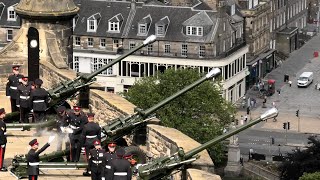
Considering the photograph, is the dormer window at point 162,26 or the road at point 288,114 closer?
the road at point 288,114

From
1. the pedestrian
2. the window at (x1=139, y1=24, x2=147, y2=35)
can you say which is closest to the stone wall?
the pedestrian

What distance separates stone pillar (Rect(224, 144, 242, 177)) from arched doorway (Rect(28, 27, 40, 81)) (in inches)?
3368

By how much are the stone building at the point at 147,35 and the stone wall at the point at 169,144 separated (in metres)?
116

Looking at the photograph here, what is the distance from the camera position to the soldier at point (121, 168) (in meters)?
27.9

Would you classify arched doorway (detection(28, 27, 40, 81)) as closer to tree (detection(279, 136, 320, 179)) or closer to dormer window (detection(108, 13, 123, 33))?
tree (detection(279, 136, 320, 179))

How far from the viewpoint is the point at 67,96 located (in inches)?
1425

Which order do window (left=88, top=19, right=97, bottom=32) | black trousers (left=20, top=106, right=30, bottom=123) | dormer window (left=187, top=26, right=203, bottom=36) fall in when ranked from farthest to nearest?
window (left=88, top=19, right=97, bottom=32) → dormer window (left=187, top=26, right=203, bottom=36) → black trousers (left=20, top=106, right=30, bottom=123)

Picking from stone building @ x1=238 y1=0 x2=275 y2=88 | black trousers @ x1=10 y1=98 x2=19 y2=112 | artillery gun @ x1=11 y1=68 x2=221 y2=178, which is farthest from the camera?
stone building @ x1=238 y1=0 x2=275 y2=88

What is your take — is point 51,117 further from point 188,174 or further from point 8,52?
point 188,174

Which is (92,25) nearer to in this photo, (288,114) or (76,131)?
(288,114)

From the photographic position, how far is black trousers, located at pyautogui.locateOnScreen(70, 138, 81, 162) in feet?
105

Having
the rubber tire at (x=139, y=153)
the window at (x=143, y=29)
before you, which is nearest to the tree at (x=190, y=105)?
the window at (x=143, y=29)

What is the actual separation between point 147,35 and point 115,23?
3980 mm

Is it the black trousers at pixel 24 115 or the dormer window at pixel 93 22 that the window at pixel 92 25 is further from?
the black trousers at pixel 24 115
